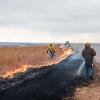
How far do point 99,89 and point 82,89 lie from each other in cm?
74

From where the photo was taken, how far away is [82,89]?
54.4 ft

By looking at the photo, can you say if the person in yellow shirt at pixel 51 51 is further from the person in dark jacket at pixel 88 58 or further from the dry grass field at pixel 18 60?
the person in dark jacket at pixel 88 58

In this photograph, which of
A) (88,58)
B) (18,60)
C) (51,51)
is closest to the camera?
(88,58)

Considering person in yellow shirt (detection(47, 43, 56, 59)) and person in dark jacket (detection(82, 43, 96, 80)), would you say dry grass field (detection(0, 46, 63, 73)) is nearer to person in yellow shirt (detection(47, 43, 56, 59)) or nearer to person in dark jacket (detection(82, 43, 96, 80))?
person in yellow shirt (detection(47, 43, 56, 59))

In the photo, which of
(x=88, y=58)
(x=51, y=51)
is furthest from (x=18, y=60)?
(x=88, y=58)

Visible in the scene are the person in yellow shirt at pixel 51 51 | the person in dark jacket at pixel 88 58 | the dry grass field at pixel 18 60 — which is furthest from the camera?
the person in yellow shirt at pixel 51 51

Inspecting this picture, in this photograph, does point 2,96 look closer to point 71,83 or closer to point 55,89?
point 55,89

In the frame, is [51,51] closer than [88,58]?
No

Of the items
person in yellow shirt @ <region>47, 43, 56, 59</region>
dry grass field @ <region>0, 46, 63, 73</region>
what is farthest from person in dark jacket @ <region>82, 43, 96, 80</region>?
person in yellow shirt @ <region>47, 43, 56, 59</region>

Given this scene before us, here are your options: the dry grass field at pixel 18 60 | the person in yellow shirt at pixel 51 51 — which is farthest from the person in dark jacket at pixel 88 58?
A: the person in yellow shirt at pixel 51 51

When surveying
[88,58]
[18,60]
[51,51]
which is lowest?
[18,60]

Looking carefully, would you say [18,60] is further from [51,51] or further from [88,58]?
[88,58]

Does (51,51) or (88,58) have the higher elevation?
(88,58)

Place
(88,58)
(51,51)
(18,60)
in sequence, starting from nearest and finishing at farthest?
(88,58) → (18,60) → (51,51)
